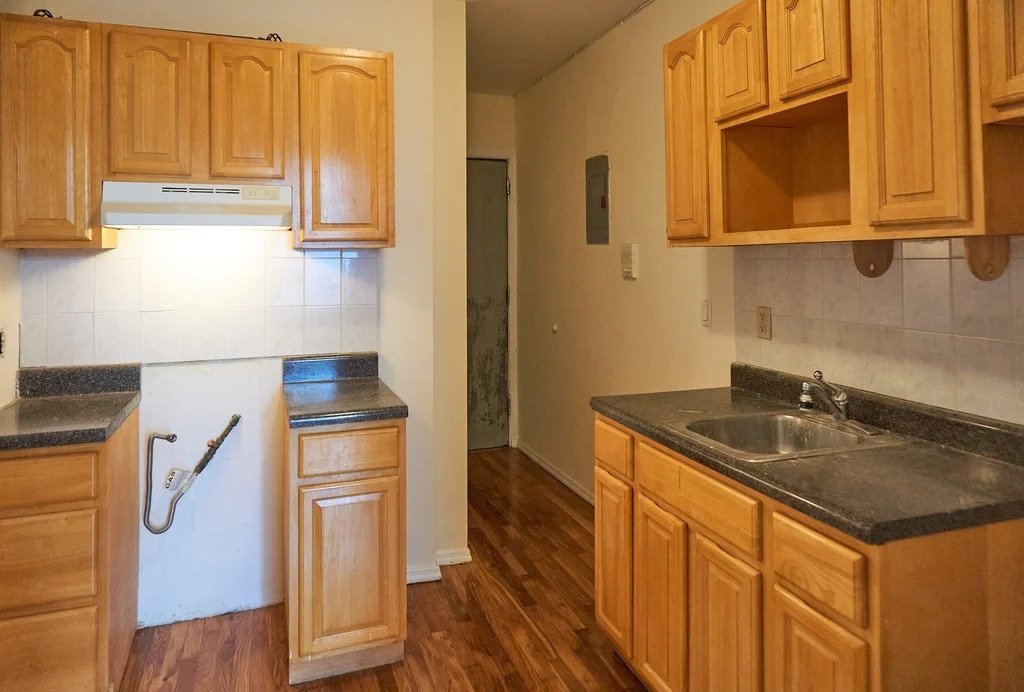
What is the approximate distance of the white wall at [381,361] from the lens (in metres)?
2.63

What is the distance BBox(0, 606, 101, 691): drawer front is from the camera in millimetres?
1905

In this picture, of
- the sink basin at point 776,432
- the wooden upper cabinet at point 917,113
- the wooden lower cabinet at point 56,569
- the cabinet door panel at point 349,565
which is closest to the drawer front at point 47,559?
the wooden lower cabinet at point 56,569

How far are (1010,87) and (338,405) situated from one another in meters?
2.02

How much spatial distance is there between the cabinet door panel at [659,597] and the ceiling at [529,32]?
99.7 inches

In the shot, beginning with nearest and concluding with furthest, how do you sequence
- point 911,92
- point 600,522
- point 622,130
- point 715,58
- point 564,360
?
1. point 911,92
2. point 715,58
3. point 600,522
4. point 622,130
5. point 564,360

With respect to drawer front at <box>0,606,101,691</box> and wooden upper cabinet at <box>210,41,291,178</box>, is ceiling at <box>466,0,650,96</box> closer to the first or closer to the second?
wooden upper cabinet at <box>210,41,291,178</box>

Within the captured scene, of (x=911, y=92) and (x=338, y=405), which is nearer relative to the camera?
(x=911, y=92)

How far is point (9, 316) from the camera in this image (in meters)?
2.34

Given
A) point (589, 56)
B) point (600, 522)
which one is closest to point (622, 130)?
point (589, 56)

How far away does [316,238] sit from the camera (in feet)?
8.02

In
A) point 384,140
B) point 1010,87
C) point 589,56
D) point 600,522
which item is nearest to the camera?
point 1010,87

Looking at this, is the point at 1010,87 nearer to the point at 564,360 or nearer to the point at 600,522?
the point at 600,522

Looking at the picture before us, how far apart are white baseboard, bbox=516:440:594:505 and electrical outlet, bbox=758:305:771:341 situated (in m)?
1.78

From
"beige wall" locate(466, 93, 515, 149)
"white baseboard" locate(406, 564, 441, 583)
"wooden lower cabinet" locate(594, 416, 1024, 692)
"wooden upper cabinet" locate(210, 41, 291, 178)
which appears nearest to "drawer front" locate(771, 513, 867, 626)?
"wooden lower cabinet" locate(594, 416, 1024, 692)
